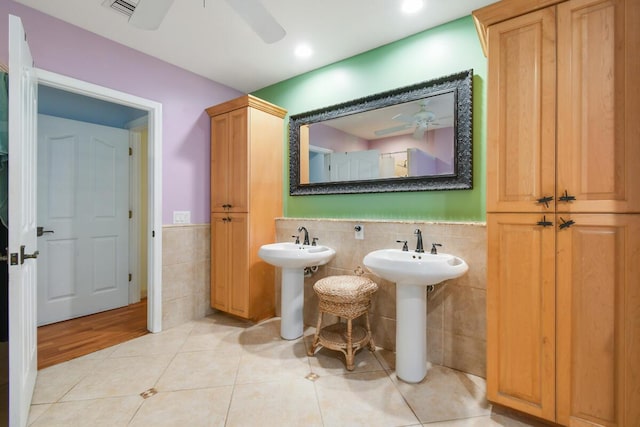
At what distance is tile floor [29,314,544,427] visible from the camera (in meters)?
1.50

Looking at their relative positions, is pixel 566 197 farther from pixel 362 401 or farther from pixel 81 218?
pixel 81 218

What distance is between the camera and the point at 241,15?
1367 millimetres

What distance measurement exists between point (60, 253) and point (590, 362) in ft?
13.5

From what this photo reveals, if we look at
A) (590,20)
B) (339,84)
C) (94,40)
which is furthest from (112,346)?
(590,20)

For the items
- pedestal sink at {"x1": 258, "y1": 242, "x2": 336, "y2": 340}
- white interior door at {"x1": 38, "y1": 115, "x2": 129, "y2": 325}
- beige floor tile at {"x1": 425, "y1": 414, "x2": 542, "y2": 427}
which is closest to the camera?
beige floor tile at {"x1": 425, "y1": 414, "x2": 542, "y2": 427}

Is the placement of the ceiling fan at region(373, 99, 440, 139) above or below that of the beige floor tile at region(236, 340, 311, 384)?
above

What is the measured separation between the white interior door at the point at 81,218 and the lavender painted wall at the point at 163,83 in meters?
1.08

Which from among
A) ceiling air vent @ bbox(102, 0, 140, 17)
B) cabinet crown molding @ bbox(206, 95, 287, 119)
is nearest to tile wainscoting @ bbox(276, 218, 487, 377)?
cabinet crown molding @ bbox(206, 95, 287, 119)

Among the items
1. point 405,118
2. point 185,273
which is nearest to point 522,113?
point 405,118

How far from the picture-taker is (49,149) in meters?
2.81

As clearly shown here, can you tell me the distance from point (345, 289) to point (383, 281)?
458mm

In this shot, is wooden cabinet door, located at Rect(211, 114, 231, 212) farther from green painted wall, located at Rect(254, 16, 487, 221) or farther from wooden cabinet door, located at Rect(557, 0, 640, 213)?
wooden cabinet door, located at Rect(557, 0, 640, 213)

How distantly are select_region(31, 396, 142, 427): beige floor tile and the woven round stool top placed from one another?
1.24 m

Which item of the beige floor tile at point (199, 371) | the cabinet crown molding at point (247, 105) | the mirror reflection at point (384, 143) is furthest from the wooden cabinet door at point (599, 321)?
the cabinet crown molding at point (247, 105)
